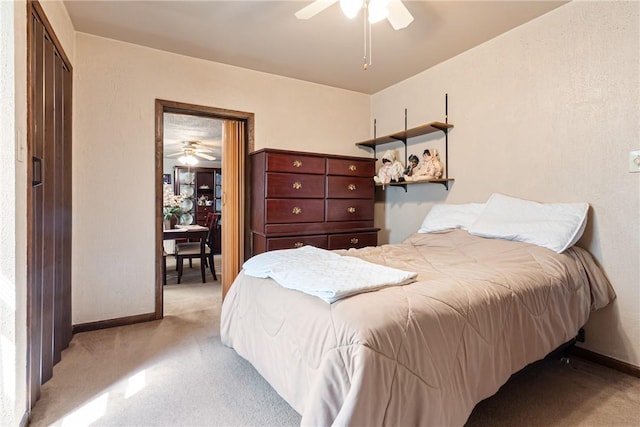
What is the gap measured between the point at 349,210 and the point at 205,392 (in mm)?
2107

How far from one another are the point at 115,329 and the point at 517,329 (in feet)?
9.44

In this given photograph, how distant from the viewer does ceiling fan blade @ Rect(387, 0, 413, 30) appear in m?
1.79

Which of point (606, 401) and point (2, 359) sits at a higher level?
point (2, 359)

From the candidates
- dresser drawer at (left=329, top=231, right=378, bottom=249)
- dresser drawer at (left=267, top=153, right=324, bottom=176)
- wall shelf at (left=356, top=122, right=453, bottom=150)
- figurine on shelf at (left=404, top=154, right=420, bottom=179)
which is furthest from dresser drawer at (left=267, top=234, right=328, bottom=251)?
wall shelf at (left=356, top=122, right=453, bottom=150)

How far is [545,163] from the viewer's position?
7.81 feet

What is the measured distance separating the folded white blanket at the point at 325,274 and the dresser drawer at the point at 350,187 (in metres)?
1.35

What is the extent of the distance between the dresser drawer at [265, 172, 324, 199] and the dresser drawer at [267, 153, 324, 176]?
0.15 feet

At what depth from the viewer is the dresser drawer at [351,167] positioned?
10.8 ft

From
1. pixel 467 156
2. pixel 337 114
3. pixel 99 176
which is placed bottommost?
pixel 99 176

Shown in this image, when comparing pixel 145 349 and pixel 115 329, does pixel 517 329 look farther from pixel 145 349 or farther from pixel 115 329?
pixel 115 329

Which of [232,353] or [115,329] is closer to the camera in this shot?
[232,353]

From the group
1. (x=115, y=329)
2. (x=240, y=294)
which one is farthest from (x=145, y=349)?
(x=240, y=294)

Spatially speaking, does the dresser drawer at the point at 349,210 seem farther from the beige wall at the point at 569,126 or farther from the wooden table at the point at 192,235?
the wooden table at the point at 192,235

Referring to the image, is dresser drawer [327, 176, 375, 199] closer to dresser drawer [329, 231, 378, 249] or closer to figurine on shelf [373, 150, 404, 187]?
figurine on shelf [373, 150, 404, 187]
